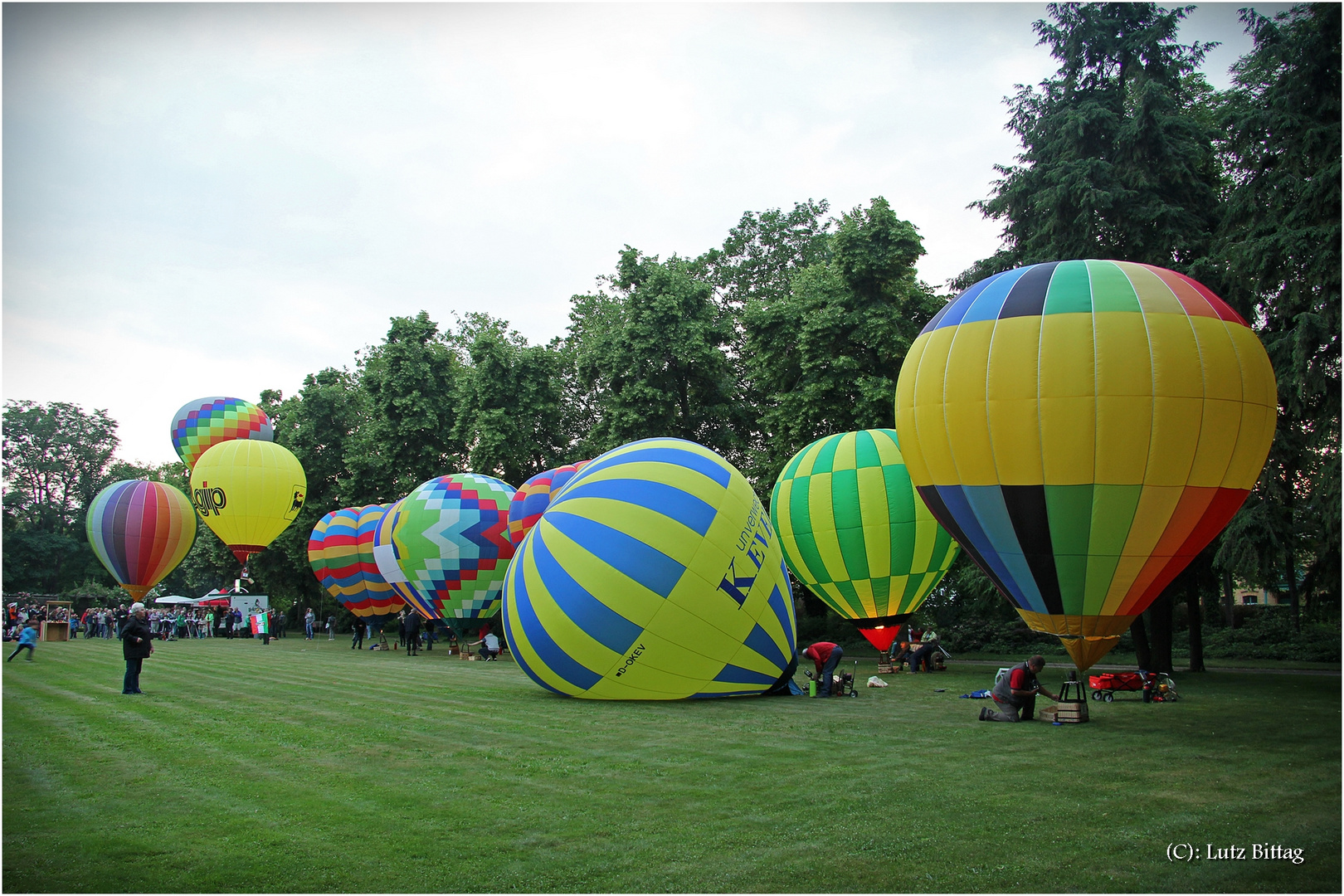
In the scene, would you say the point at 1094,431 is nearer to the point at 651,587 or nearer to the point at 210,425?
the point at 651,587

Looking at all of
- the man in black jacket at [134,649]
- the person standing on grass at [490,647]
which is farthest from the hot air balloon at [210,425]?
the man in black jacket at [134,649]

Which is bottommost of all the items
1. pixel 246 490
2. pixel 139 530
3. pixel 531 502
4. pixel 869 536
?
pixel 139 530

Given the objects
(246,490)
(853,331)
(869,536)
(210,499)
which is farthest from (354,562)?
(869,536)

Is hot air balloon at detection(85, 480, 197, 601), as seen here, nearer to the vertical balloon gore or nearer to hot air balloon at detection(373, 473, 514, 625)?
hot air balloon at detection(373, 473, 514, 625)

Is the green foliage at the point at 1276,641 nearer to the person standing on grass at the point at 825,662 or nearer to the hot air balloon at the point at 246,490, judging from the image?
the person standing on grass at the point at 825,662

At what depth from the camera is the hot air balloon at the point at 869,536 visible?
1706cm

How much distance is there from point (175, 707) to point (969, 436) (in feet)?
34.2

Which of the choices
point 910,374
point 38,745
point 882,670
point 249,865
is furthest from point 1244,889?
point 882,670

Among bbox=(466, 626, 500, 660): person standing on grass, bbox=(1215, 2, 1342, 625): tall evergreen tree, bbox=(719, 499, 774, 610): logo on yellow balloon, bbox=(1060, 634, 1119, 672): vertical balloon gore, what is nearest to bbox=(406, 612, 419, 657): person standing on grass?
bbox=(466, 626, 500, 660): person standing on grass

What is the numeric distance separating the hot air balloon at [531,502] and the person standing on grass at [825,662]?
9083 mm

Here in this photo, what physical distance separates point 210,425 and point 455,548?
22.5m

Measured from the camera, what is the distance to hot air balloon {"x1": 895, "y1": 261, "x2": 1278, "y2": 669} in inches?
392

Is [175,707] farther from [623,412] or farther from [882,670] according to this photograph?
[623,412]

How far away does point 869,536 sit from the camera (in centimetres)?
1709
